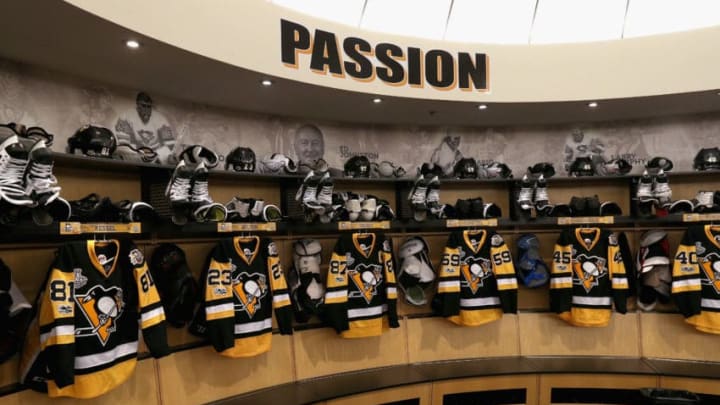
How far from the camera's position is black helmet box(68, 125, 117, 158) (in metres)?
2.60

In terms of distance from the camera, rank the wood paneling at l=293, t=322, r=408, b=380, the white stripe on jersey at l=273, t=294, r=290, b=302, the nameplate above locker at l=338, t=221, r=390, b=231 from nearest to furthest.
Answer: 1. the white stripe on jersey at l=273, t=294, r=290, b=302
2. the nameplate above locker at l=338, t=221, r=390, b=231
3. the wood paneling at l=293, t=322, r=408, b=380

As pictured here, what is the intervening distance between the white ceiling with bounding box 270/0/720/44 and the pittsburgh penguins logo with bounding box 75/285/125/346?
9.58ft

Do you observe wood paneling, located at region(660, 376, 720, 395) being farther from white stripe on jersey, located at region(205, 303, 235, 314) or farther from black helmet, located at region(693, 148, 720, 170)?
white stripe on jersey, located at region(205, 303, 235, 314)

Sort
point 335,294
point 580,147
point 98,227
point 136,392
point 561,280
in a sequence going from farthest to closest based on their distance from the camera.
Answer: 1. point 580,147
2. point 561,280
3. point 335,294
4. point 136,392
5. point 98,227

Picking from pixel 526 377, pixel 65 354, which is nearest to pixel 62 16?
pixel 65 354

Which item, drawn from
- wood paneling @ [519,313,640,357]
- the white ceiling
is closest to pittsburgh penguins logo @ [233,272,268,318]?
the white ceiling

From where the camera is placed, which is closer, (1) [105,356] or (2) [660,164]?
(1) [105,356]

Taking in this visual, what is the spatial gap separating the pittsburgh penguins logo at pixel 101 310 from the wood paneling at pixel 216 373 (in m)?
0.65

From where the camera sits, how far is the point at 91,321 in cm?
245

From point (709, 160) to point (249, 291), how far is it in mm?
3978

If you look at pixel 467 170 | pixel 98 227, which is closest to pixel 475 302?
pixel 467 170

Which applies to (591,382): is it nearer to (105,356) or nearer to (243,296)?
(243,296)

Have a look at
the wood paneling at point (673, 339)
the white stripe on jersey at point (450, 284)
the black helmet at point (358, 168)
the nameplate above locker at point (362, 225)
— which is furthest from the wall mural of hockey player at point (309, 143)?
the wood paneling at point (673, 339)

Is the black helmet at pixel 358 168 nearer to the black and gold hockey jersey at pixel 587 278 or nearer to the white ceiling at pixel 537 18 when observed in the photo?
the white ceiling at pixel 537 18
